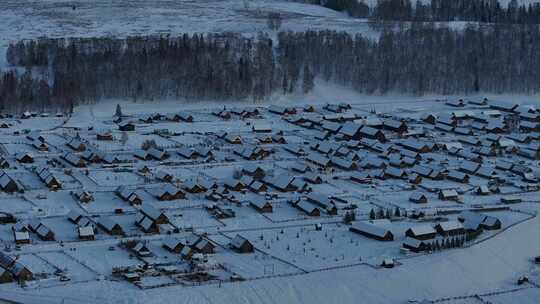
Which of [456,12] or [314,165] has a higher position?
[456,12]

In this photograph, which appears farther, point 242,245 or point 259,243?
point 259,243

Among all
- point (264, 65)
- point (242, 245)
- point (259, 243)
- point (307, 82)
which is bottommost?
point (259, 243)

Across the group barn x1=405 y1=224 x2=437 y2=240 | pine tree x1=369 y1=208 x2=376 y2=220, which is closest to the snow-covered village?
barn x1=405 y1=224 x2=437 y2=240

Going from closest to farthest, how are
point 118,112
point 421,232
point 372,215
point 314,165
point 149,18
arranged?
1. point 421,232
2. point 372,215
3. point 314,165
4. point 118,112
5. point 149,18

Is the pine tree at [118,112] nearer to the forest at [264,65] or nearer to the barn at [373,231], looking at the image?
the forest at [264,65]

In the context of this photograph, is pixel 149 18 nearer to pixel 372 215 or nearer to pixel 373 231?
pixel 372 215

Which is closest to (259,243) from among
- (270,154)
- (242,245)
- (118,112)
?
(242,245)

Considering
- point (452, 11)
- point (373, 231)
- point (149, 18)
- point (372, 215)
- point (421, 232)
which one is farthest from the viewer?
point (452, 11)

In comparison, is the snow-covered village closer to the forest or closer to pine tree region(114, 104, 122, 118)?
the forest

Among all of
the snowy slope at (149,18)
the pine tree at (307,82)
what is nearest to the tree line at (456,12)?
the snowy slope at (149,18)
